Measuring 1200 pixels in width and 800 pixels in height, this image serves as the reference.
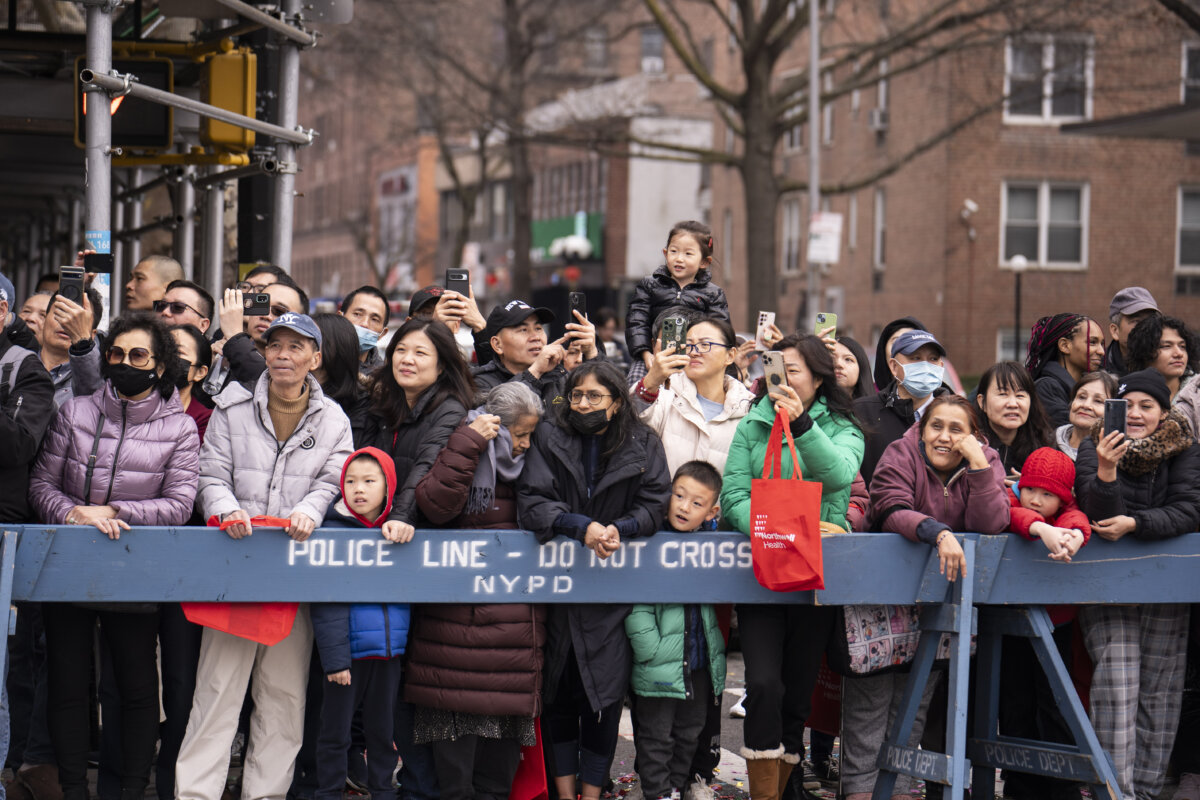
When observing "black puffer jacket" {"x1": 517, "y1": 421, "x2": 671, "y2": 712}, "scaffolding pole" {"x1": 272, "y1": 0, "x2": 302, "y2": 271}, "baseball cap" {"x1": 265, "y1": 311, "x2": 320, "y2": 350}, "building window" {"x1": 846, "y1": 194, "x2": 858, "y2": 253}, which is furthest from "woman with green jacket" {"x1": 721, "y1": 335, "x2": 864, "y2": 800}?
"building window" {"x1": 846, "y1": 194, "x2": 858, "y2": 253}

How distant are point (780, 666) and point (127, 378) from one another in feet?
9.22

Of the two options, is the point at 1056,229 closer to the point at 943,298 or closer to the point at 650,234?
the point at 943,298

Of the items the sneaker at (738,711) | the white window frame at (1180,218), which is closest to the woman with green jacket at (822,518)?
the sneaker at (738,711)

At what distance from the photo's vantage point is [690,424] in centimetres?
637

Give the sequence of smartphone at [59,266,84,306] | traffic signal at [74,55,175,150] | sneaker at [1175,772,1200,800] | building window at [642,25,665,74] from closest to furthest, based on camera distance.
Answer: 1. smartphone at [59,266,84,306]
2. sneaker at [1175,772,1200,800]
3. traffic signal at [74,55,175,150]
4. building window at [642,25,665,74]

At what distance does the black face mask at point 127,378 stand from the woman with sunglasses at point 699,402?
196 centimetres

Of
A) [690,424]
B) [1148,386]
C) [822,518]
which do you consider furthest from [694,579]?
[1148,386]

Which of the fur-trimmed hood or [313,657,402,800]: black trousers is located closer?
[313,657,402,800]: black trousers

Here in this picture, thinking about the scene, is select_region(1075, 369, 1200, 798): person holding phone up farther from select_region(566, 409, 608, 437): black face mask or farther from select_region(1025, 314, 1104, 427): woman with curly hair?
select_region(566, 409, 608, 437): black face mask

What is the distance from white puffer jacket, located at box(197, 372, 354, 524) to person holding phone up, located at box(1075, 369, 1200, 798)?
3044 millimetres

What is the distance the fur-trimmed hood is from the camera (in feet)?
20.0

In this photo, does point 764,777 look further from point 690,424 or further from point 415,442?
point 415,442

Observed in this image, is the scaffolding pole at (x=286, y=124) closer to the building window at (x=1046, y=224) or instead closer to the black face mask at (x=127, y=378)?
the black face mask at (x=127, y=378)

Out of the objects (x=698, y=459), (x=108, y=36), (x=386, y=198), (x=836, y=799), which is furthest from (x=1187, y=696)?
(x=386, y=198)
